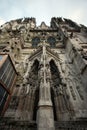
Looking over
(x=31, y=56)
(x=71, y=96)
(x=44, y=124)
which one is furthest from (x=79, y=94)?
(x=31, y=56)

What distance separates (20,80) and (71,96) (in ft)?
13.4

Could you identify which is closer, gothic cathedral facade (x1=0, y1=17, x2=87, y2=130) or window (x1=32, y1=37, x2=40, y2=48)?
gothic cathedral facade (x1=0, y1=17, x2=87, y2=130)

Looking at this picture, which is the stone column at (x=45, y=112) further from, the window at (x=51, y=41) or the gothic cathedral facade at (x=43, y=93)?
the window at (x=51, y=41)

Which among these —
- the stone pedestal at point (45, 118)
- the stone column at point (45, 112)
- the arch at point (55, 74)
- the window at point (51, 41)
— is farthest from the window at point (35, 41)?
the stone pedestal at point (45, 118)

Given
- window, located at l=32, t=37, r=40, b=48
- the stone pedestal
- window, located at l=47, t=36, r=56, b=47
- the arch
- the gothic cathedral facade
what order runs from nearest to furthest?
1. the stone pedestal
2. the gothic cathedral facade
3. the arch
4. window, located at l=47, t=36, r=56, b=47
5. window, located at l=32, t=37, r=40, b=48

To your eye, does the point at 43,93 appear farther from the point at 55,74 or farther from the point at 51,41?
the point at 51,41

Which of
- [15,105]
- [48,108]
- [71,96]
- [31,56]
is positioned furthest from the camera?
[31,56]

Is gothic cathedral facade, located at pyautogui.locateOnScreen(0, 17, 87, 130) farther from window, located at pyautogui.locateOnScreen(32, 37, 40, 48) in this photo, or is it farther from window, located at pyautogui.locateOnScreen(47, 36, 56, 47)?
window, located at pyautogui.locateOnScreen(32, 37, 40, 48)

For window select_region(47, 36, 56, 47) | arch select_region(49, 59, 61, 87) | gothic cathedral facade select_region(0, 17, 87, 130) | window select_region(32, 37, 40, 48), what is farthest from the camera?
window select_region(32, 37, 40, 48)

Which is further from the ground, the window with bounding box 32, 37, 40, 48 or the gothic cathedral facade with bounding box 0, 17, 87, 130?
the window with bounding box 32, 37, 40, 48

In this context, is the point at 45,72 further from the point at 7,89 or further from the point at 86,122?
the point at 86,122

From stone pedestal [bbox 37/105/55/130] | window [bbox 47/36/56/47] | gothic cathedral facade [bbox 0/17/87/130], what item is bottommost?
stone pedestal [bbox 37/105/55/130]

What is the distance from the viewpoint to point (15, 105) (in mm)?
6754

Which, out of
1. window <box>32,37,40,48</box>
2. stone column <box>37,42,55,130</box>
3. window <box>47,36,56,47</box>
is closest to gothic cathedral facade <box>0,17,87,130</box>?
stone column <box>37,42,55,130</box>
